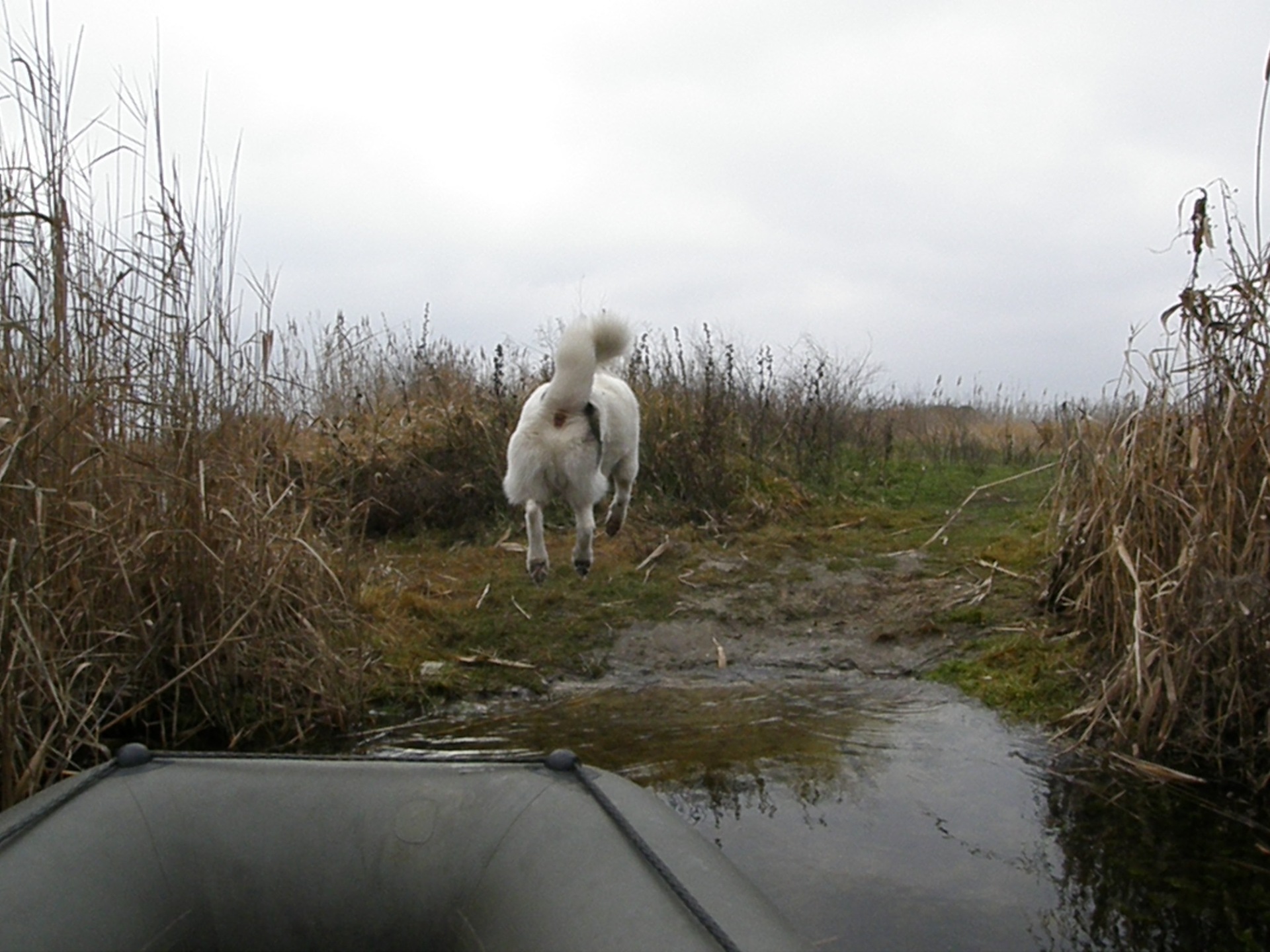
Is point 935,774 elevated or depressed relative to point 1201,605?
depressed

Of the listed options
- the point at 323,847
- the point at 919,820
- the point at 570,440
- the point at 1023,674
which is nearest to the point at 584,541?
the point at 570,440

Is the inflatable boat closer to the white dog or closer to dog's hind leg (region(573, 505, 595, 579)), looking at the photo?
the white dog

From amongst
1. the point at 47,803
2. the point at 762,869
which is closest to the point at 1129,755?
the point at 762,869

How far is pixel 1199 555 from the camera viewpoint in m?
4.08

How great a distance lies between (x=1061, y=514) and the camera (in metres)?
5.83

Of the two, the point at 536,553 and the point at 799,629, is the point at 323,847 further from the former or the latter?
the point at 799,629

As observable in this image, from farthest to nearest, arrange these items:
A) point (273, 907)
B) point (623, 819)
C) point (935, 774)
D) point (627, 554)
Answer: point (627, 554), point (935, 774), point (273, 907), point (623, 819)

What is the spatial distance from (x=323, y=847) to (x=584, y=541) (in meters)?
3.85

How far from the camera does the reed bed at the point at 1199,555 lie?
3.89 m

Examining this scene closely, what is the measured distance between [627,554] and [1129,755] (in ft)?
14.0

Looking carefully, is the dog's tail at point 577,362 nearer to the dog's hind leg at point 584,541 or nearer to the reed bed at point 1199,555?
the dog's hind leg at point 584,541

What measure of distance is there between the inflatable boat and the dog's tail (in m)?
3.24

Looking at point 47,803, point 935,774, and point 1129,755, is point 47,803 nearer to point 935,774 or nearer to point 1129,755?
point 935,774

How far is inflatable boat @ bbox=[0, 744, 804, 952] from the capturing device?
88.4 inches
